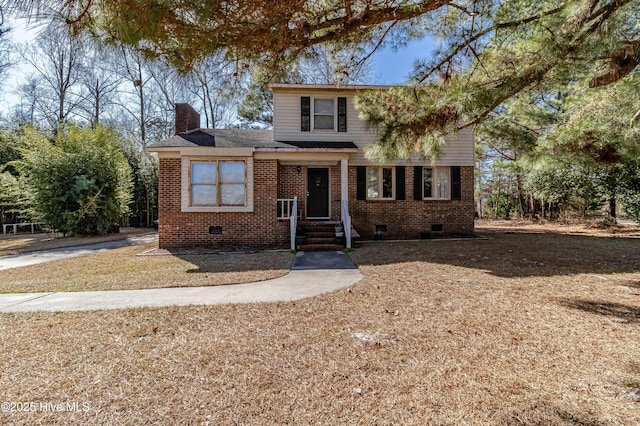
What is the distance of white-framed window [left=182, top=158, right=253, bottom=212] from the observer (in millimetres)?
9695

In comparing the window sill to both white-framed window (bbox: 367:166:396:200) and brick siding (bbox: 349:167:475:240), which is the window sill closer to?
brick siding (bbox: 349:167:475:240)

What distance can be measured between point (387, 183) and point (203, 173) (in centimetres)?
645

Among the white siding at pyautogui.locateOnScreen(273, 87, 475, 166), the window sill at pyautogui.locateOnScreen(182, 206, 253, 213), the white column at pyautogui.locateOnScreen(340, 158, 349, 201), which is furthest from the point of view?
the white siding at pyautogui.locateOnScreen(273, 87, 475, 166)

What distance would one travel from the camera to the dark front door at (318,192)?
1107 cm

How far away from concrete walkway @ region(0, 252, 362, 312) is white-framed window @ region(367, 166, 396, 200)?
5790 mm

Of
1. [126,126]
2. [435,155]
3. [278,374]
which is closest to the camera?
[278,374]

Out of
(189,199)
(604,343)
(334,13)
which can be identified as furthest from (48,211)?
(604,343)

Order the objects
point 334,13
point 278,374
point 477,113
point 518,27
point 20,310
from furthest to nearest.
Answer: point 477,113
point 518,27
point 20,310
point 334,13
point 278,374

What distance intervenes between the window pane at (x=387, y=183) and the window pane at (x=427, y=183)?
1.26m

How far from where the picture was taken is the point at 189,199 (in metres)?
9.67

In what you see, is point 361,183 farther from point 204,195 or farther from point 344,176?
point 204,195

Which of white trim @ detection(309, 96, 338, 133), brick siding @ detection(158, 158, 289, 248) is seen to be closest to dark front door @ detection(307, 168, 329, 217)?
white trim @ detection(309, 96, 338, 133)

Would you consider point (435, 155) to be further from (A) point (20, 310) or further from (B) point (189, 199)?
(B) point (189, 199)

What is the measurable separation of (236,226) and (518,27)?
8304 millimetres
